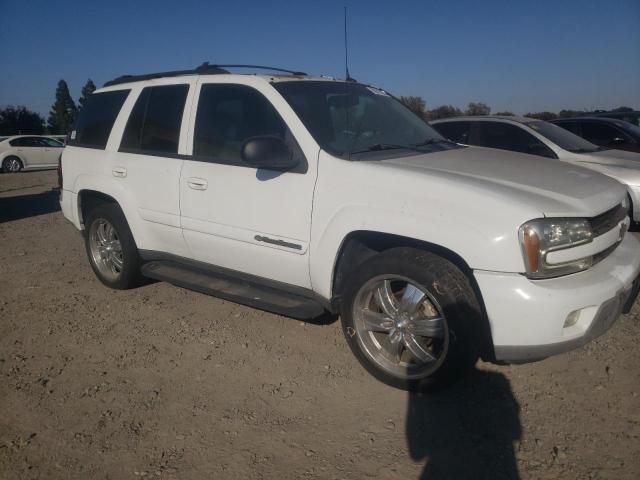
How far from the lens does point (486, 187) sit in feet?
8.95

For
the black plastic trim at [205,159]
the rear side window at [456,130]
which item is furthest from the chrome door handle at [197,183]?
the rear side window at [456,130]

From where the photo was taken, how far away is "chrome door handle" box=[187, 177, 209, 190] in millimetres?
3750

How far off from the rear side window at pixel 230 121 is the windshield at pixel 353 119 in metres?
0.19

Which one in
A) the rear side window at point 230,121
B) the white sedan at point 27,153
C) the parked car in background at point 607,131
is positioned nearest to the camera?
the rear side window at point 230,121

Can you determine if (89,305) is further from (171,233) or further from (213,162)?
(213,162)

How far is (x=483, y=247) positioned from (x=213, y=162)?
6.83 feet

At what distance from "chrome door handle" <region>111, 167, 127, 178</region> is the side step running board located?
2.66 feet

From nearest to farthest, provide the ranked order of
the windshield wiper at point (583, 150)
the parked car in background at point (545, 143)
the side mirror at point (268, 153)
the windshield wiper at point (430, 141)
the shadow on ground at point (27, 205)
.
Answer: the side mirror at point (268, 153)
the windshield wiper at point (430, 141)
the parked car in background at point (545, 143)
the windshield wiper at point (583, 150)
the shadow on ground at point (27, 205)

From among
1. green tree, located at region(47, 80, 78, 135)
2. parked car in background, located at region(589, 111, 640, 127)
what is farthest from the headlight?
green tree, located at region(47, 80, 78, 135)

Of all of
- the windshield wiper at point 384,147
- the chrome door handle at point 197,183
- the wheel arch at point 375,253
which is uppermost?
the windshield wiper at point 384,147

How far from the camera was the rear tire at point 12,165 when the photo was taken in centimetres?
1913

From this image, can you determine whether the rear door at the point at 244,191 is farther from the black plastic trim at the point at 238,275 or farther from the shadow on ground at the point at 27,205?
the shadow on ground at the point at 27,205

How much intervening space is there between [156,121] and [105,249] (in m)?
1.45

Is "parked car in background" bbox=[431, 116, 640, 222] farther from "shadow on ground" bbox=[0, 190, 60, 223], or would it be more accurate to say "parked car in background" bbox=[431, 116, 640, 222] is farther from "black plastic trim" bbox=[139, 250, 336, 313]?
"shadow on ground" bbox=[0, 190, 60, 223]
